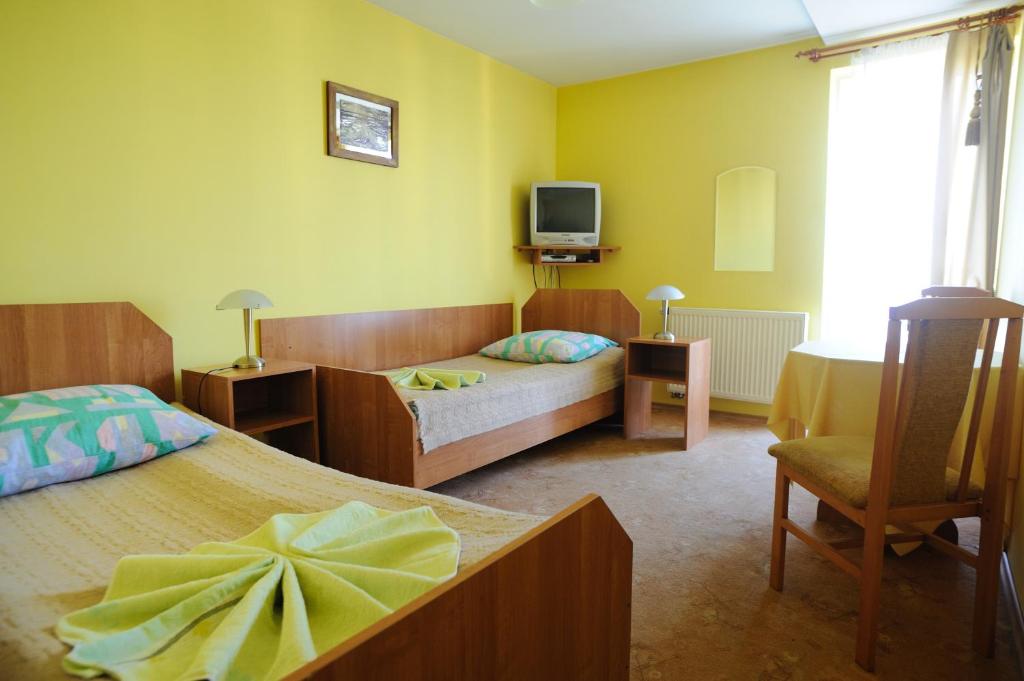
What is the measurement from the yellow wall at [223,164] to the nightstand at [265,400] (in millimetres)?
207

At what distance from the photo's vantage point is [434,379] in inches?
117

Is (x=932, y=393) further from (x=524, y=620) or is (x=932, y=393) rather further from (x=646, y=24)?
(x=646, y=24)

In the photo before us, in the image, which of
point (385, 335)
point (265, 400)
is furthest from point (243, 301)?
point (385, 335)

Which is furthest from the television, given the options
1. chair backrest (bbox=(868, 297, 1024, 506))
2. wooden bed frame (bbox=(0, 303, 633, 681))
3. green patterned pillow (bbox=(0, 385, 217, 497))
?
wooden bed frame (bbox=(0, 303, 633, 681))

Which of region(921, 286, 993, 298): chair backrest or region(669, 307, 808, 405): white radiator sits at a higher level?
region(921, 286, 993, 298): chair backrest

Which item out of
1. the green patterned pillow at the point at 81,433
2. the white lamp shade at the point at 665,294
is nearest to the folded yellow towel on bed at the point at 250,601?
the green patterned pillow at the point at 81,433

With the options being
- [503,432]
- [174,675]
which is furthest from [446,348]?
[174,675]

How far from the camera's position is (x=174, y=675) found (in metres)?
0.91

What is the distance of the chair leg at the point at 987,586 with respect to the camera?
166 cm

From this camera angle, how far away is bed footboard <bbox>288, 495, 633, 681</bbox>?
2.57 feet

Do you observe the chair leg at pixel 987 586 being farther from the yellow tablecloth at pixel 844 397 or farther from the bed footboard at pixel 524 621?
the bed footboard at pixel 524 621

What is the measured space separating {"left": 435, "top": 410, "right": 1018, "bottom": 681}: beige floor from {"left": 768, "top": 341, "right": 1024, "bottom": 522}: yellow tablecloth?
0.45 m

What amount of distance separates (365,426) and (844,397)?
1.87 m

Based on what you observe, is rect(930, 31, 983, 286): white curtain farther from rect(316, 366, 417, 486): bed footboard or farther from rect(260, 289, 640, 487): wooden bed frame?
rect(316, 366, 417, 486): bed footboard
